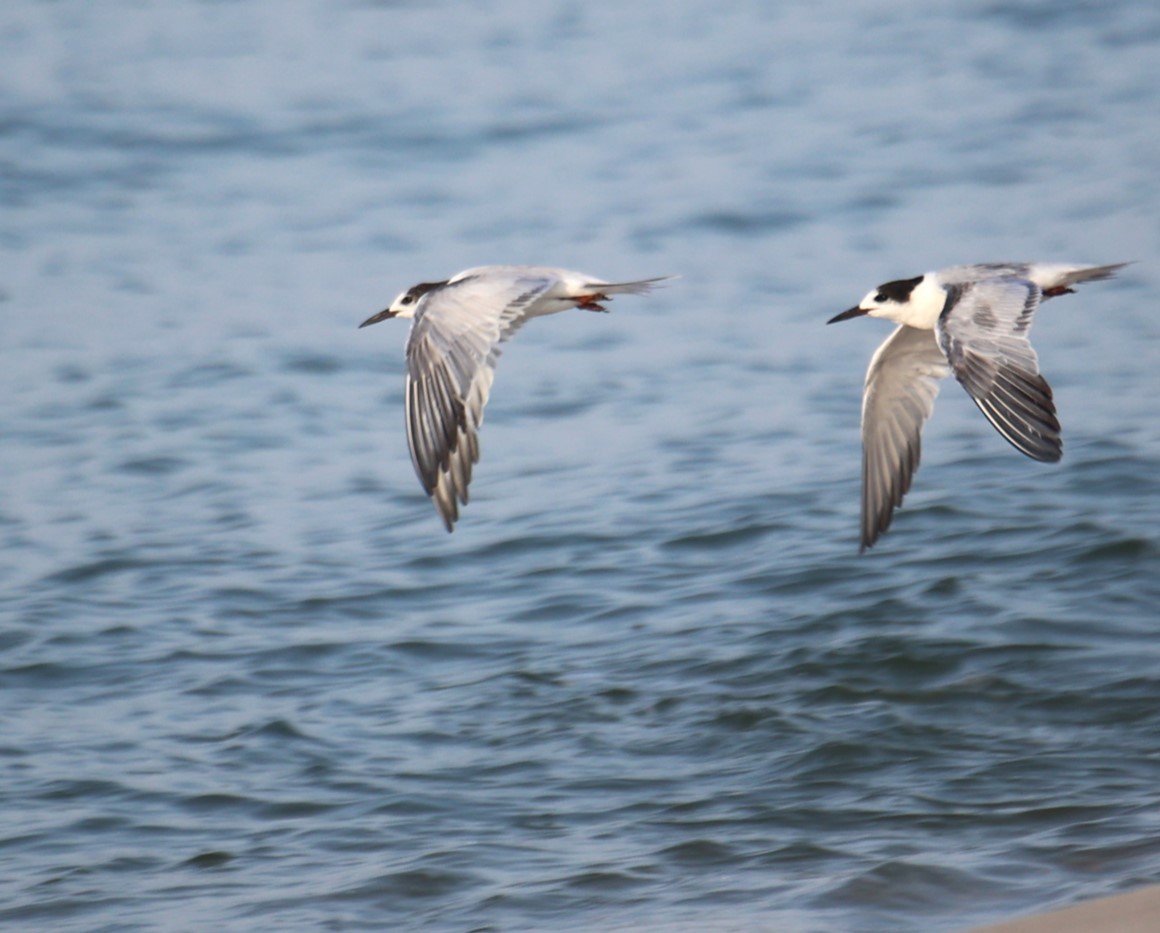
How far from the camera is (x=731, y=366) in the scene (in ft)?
35.1

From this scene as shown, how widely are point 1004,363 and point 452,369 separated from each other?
1699 mm

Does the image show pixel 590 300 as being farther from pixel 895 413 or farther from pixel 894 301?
pixel 895 413

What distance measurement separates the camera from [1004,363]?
607 cm

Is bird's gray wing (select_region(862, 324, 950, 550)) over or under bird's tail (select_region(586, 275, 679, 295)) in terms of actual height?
under

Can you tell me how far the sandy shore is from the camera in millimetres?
4900

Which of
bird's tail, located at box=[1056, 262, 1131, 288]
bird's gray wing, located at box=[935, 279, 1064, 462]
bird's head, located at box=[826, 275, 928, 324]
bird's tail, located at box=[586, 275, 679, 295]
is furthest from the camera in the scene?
bird's head, located at box=[826, 275, 928, 324]

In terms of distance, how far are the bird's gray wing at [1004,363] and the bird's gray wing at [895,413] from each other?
0.87m

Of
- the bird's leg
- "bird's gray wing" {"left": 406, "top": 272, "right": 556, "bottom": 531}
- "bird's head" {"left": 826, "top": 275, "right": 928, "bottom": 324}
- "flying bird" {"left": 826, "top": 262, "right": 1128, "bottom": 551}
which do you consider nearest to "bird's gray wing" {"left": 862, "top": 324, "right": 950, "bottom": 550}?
"flying bird" {"left": 826, "top": 262, "right": 1128, "bottom": 551}

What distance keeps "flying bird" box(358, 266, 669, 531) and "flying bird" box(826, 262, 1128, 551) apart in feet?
3.13

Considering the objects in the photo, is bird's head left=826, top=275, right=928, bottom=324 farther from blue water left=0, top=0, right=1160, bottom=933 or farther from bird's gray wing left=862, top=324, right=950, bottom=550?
blue water left=0, top=0, right=1160, bottom=933

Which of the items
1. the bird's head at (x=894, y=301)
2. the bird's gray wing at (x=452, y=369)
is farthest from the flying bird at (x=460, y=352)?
the bird's head at (x=894, y=301)

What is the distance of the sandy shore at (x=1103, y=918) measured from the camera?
16.1 feet

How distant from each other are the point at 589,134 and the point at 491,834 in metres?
9.83

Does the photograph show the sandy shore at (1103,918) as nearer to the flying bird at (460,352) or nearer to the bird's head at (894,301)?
the flying bird at (460,352)
